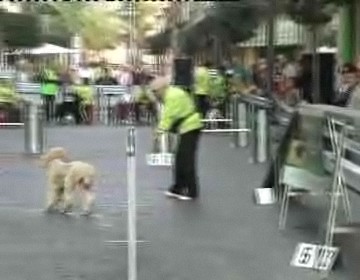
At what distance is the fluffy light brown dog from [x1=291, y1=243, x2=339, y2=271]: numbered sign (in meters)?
3.53

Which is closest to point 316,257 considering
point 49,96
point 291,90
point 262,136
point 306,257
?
point 306,257

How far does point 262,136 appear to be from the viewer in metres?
17.7

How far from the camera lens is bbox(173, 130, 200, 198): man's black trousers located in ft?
42.5

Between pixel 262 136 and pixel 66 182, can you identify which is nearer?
pixel 66 182

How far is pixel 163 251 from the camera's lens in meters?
9.06

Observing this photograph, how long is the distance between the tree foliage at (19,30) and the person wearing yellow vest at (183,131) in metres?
9.22

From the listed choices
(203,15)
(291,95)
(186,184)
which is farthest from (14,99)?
(203,15)

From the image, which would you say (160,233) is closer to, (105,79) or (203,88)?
(203,88)

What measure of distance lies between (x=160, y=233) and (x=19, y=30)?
6.92 metres

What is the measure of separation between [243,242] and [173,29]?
4.93 meters

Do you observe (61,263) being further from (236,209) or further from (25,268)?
(236,209)

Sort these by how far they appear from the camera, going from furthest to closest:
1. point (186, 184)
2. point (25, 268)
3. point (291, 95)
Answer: point (291, 95) < point (186, 184) < point (25, 268)

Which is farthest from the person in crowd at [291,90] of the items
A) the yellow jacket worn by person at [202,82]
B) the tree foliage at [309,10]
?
the tree foliage at [309,10]

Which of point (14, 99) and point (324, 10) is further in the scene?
point (14, 99)
